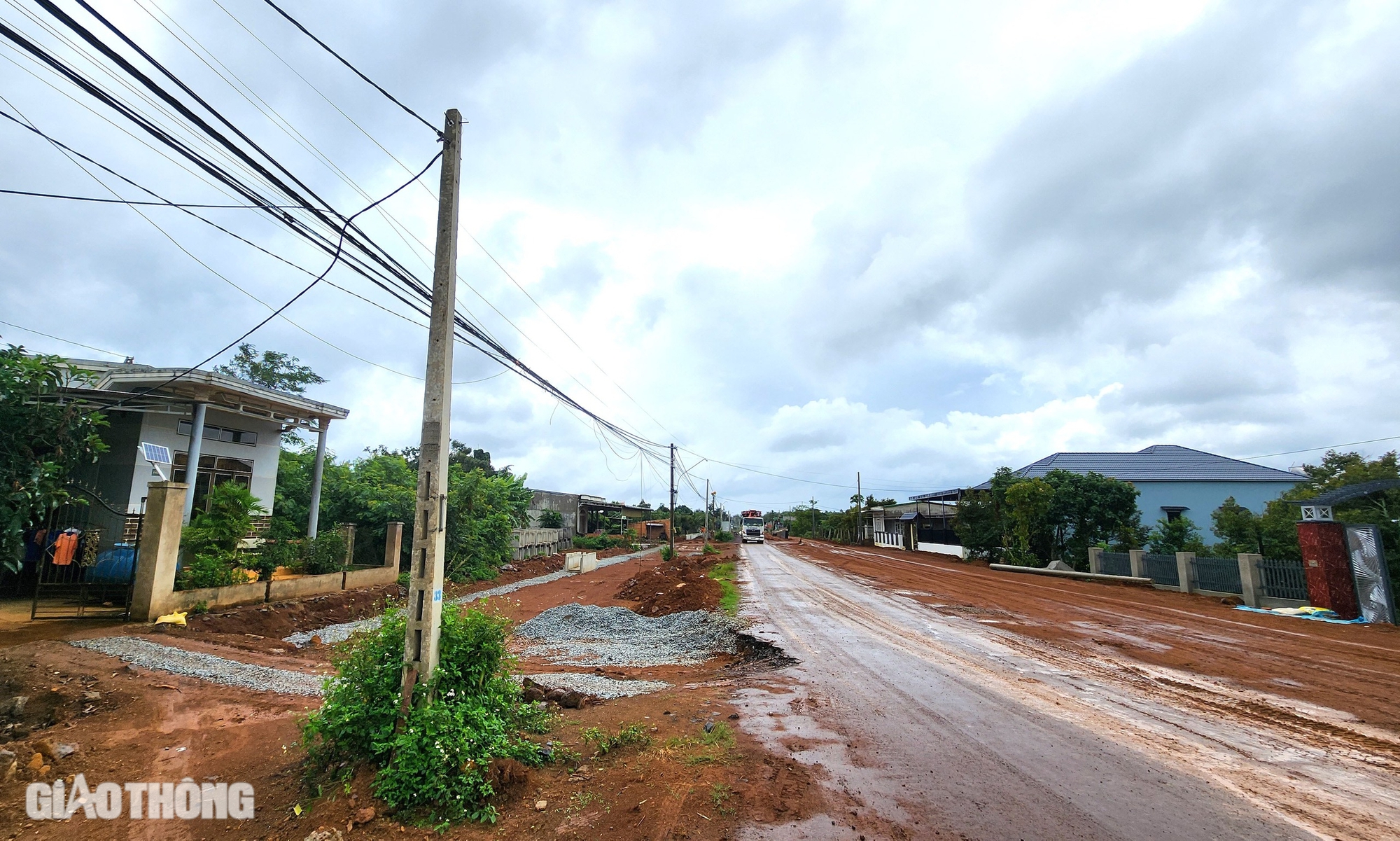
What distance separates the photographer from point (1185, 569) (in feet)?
67.3

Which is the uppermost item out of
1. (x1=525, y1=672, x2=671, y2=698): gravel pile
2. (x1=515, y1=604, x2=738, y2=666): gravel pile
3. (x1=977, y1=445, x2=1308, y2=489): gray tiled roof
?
(x1=977, y1=445, x2=1308, y2=489): gray tiled roof

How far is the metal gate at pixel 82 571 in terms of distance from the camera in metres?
11.7

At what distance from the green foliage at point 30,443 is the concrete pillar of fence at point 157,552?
1.22 meters

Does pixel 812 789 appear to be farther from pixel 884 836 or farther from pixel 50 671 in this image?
pixel 50 671

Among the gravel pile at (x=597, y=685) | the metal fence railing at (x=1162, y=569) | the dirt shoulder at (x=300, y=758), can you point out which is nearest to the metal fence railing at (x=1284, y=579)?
the metal fence railing at (x=1162, y=569)

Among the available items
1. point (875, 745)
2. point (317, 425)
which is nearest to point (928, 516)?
point (317, 425)

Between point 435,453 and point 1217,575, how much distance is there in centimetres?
2352

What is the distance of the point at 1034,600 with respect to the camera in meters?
18.2

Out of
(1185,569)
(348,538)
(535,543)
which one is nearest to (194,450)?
(348,538)

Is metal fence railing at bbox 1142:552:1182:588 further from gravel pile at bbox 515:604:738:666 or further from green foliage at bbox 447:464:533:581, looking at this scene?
green foliage at bbox 447:464:533:581

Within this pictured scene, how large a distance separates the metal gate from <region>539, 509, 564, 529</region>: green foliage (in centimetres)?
3002

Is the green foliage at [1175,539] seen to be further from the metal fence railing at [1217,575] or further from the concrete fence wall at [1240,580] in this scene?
the metal fence railing at [1217,575]

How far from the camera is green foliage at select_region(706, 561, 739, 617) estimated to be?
16.8 m

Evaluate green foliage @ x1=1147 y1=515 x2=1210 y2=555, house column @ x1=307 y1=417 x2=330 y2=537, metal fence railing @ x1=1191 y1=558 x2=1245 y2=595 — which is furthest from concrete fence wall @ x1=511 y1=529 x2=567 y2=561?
green foliage @ x1=1147 y1=515 x2=1210 y2=555
